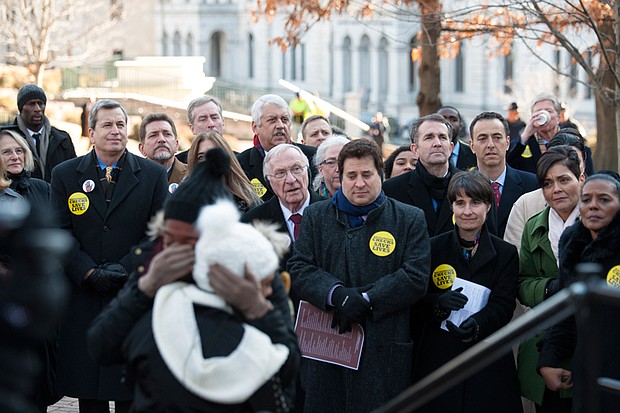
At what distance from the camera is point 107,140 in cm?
707

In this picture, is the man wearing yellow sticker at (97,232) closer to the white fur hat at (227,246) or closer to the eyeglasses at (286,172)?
the eyeglasses at (286,172)

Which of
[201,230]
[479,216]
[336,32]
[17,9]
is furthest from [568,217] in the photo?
[336,32]

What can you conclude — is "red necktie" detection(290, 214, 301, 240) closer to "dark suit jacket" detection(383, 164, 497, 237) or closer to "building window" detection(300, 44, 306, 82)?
"dark suit jacket" detection(383, 164, 497, 237)

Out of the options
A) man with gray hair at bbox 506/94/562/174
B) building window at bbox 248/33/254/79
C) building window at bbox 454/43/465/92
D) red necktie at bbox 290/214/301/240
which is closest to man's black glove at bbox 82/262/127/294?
red necktie at bbox 290/214/301/240

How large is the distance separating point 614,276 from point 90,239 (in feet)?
11.2

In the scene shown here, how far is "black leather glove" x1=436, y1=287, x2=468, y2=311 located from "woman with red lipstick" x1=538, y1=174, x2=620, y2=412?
21.4 inches

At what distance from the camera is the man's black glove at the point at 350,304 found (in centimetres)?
601

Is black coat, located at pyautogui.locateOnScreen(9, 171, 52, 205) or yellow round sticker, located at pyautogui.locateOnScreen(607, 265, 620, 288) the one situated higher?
black coat, located at pyautogui.locateOnScreen(9, 171, 52, 205)

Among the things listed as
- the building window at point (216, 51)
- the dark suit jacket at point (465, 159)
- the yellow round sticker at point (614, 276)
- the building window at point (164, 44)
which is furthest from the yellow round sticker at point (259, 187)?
the building window at point (216, 51)

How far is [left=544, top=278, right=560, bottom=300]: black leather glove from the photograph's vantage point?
20.3 feet

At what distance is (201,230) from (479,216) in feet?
9.67

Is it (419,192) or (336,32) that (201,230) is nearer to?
(419,192)

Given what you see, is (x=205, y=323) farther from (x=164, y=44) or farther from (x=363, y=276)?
(x=164, y=44)

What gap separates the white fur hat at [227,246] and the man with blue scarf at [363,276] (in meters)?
2.12
